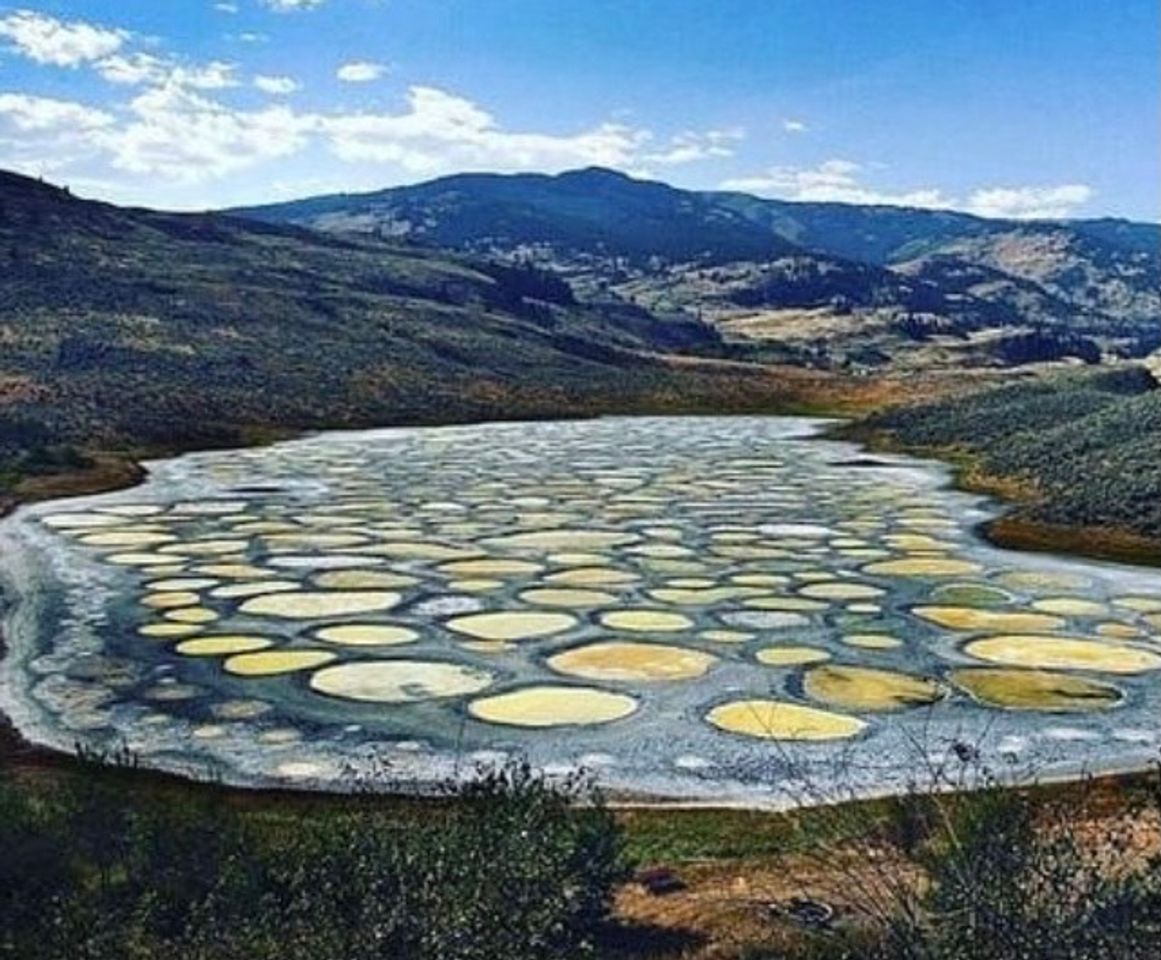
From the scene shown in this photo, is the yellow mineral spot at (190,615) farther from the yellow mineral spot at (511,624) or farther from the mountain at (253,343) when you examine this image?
the mountain at (253,343)

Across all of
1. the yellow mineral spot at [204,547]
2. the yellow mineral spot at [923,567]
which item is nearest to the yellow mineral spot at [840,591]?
the yellow mineral spot at [923,567]

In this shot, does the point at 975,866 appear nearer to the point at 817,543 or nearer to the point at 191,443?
the point at 817,543

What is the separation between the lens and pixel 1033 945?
21.5ft

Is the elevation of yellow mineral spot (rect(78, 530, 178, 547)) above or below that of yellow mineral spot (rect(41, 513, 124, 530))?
above

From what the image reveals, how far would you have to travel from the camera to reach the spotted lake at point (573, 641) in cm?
1388

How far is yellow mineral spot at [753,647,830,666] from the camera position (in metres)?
17.3

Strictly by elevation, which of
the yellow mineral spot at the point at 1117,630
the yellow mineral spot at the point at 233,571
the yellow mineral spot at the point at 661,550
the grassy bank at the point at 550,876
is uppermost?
the grassy bank at the point at 550,876

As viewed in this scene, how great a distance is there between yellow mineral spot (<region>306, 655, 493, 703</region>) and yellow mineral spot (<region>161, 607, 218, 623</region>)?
11.7 ft

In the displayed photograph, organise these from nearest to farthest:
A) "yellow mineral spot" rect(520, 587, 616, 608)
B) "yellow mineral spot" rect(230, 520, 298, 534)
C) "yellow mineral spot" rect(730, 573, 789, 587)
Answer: "yellow mineral spot" rect(520, 587, 616, 608) → "yellow mineral spot" rect(730, 573, 789, 587) → "yellow mineral spot" rect(230, 520, 298, 534)

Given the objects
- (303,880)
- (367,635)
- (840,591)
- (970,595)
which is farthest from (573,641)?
(303,880)

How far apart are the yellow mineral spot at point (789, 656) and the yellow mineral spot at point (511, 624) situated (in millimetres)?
3036

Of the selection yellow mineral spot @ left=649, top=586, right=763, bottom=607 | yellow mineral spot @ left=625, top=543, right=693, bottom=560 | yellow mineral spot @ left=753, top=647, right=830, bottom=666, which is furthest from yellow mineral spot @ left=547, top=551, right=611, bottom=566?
yellow mineral spot @ left=753, top=647, right=830, bottom=666

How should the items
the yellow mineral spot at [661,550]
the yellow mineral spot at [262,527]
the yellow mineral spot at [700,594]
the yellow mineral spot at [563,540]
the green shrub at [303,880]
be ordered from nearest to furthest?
1. the green shrub at [303,880]
2. the yellow mineral spot at [700,594]
3. the yellow mineral spot at [661,550]
4. the yellow mineral spot at [563,540]
5. the yellow mineral spot at [262,527]

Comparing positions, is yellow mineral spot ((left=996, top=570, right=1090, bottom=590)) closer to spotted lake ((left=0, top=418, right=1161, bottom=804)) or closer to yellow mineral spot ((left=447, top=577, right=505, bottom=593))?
spotted lake ((left=0, top=418, right=1161, bottom=804))
